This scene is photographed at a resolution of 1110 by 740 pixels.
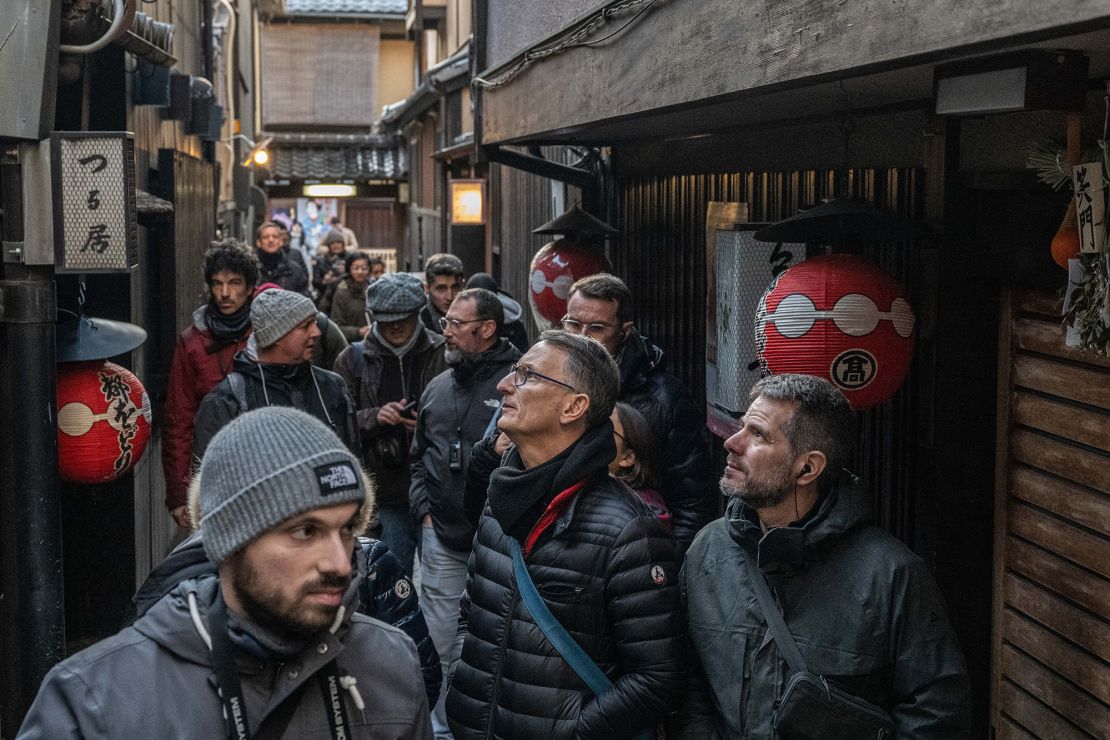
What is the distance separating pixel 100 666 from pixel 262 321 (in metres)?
4.17

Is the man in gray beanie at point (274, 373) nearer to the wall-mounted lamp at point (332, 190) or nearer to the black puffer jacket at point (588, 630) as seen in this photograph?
the black puffer jacket at point (588, 630)

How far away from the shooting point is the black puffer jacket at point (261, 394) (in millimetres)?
6844

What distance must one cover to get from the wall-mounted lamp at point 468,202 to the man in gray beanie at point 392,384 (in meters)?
10.9

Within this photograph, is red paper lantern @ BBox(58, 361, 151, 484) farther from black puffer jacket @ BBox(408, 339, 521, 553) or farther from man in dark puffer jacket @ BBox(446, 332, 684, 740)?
man in dark puffer jacket @ BBox(446, 332, 684, 740)

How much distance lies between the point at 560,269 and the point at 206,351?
8.74 feet

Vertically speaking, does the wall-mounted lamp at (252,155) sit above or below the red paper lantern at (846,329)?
above

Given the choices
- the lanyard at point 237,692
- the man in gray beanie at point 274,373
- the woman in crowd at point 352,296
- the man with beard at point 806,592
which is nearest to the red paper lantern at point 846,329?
the man with beard at point 806,592

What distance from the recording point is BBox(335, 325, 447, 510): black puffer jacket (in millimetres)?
8055

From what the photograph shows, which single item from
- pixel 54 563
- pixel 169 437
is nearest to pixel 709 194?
pixel 169 437

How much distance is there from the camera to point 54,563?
652 cm

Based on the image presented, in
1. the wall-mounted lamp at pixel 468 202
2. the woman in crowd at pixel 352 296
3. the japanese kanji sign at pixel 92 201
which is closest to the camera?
the japanese kanji sign at pixel 92 201

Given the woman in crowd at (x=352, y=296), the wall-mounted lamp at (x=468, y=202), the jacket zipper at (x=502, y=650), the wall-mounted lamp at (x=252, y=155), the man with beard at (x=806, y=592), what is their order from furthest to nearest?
the wall-mounted lamp at (x=252, y=155) < the wall-mounted lamp at (x=468, y=202) < the woman in crowd at (x=352, y=296) < the jacket zipper at (x=502, y=650) < the man with beard at (x=806, y=592)

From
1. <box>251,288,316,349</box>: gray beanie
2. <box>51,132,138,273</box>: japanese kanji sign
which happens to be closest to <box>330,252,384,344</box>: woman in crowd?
<box>251,288,316,349</box>: gray beanie

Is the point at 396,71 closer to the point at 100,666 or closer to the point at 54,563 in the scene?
the point at 54,563
